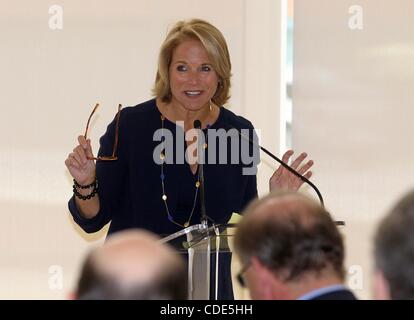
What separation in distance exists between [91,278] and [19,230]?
3.63 m

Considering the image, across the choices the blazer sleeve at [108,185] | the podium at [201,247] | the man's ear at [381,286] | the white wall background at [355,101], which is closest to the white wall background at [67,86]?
the white wall background at [355,101]

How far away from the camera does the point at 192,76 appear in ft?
11.8

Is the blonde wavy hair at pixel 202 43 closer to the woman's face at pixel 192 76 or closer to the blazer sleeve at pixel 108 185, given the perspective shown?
the woman's face at pixel 192 76

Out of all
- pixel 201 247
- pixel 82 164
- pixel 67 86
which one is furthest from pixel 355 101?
pixel 201 247

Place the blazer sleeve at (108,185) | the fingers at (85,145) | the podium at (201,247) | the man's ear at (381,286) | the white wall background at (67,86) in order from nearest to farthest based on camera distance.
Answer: the man's ear at (381,286), the podium at (201,247), the fingers at (85,145), the blazer sleeve at (108,185), the white wall background at (67,86)

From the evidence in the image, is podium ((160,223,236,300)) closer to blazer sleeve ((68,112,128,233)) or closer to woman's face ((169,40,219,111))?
blazer sleeve ((68,112,128,233))

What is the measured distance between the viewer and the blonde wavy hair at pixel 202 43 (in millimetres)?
3586

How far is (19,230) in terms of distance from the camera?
199 inches

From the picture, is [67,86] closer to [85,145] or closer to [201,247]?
[85,145]

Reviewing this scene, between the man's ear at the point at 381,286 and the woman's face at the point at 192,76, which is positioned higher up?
the woman's face at the point at 192,76

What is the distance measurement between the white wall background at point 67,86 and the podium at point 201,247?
2200 millimetres

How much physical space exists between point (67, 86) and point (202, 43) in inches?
63.8

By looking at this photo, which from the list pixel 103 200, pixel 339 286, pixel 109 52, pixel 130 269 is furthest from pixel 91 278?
pixel 109 52

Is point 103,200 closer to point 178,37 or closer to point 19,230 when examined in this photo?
point 178,37
